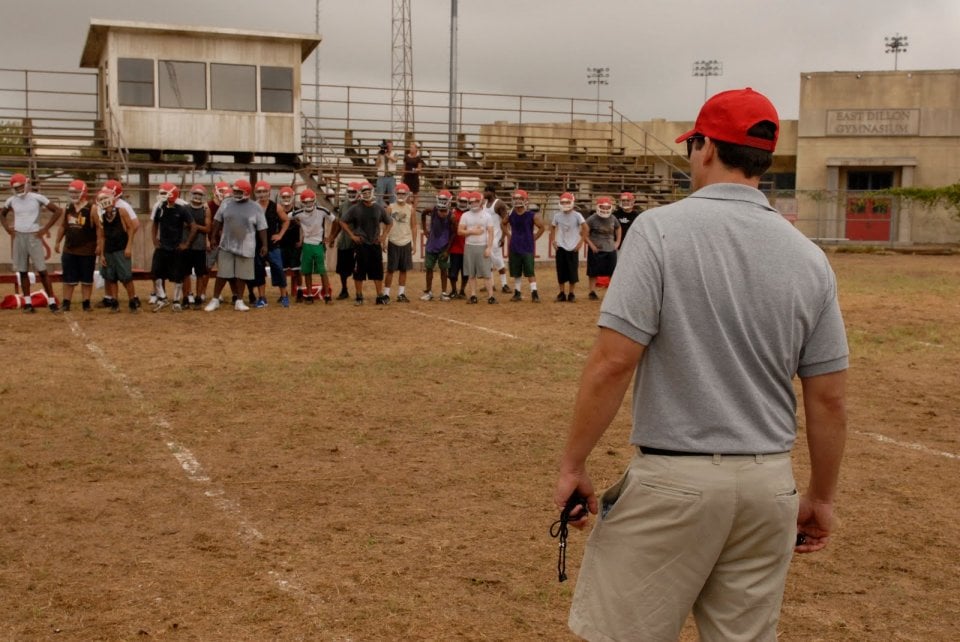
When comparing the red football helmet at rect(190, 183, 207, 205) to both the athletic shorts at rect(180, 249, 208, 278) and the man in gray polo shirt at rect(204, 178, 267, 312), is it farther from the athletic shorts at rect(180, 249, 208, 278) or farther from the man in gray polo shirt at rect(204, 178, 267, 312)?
the athletic shorts at rect(180, 249, 208, 278)

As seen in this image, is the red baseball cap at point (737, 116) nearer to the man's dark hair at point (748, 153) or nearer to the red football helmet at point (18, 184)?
the man's dark hair at point (748, 153)

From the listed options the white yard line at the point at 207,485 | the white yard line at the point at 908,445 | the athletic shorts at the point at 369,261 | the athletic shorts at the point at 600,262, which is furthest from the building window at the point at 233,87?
the white yard line at the point at 908,445

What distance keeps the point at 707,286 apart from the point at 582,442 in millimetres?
491

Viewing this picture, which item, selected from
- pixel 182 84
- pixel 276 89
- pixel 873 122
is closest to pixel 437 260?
pixel 276 89

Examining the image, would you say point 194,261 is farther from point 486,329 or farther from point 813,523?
point 813,523

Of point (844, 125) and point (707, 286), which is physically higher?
point (844, 125)

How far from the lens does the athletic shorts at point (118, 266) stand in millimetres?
15891

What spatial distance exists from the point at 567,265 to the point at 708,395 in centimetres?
1584

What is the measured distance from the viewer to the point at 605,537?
2.81m

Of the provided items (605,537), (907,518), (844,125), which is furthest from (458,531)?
(844,125)

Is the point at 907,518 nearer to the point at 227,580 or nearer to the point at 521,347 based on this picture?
the point at 227,580

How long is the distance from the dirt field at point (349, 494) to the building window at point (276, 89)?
18.8 meters

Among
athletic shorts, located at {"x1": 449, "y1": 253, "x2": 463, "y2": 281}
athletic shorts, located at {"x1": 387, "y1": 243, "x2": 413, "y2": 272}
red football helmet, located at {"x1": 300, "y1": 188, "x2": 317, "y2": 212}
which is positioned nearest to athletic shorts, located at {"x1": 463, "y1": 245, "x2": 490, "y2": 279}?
athletic shorts, located at {"x1": 449, "y1": 253, "x2": 463, "y2": 281}

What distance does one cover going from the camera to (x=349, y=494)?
6.55m
